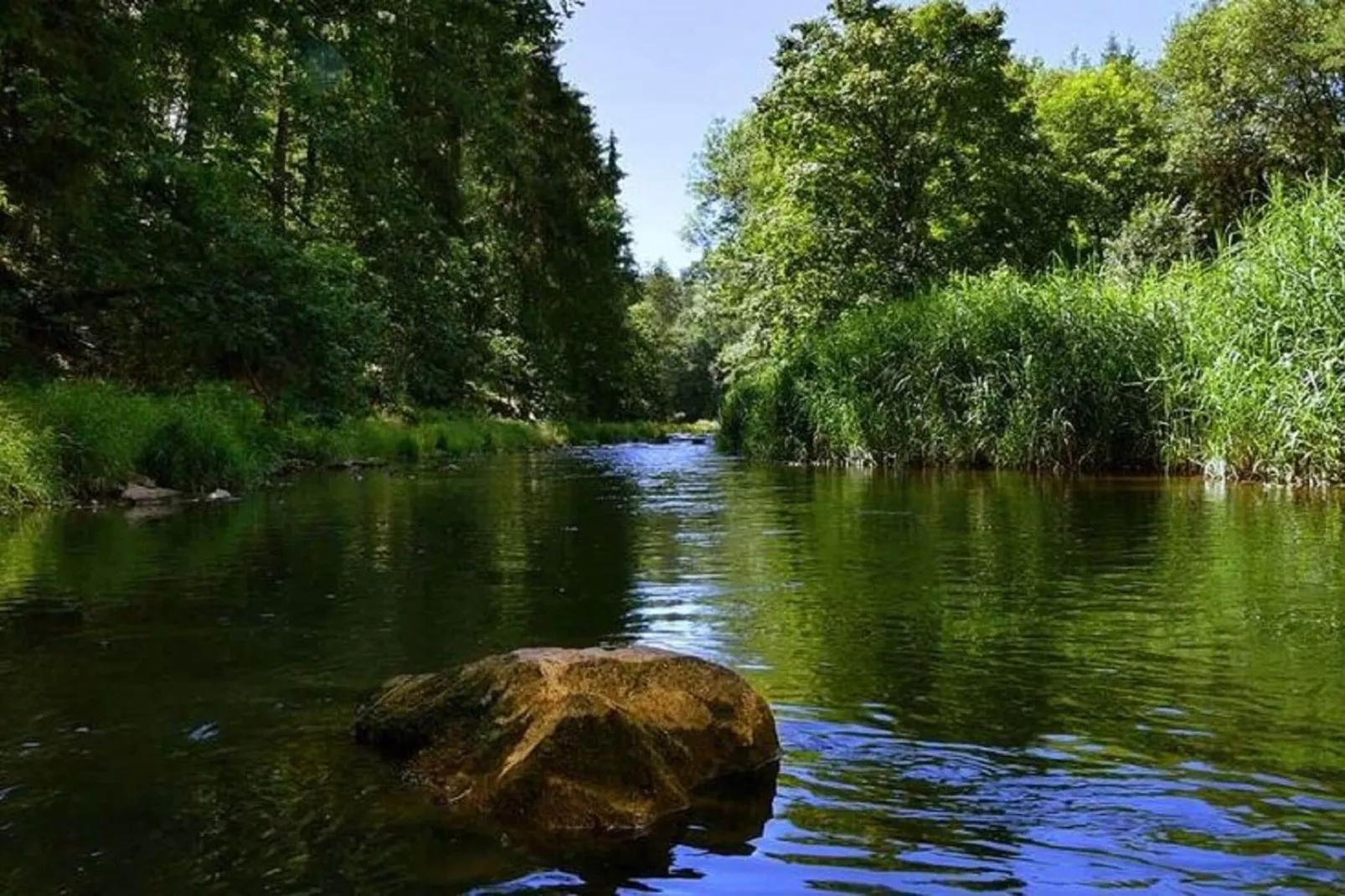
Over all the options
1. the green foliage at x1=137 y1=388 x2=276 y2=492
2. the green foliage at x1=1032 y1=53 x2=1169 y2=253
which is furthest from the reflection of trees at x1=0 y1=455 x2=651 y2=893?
the green foliage at x1=1032 y1=53 x2=1169 y2=253

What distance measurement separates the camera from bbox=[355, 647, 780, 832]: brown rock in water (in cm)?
346

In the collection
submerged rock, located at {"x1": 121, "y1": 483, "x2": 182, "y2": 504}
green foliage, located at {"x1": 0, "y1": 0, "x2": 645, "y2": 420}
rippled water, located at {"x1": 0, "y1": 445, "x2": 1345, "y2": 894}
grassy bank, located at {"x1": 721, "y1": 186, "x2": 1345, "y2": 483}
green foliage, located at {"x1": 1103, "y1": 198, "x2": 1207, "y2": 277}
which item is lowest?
rippled water, located at {"x1": 0, "y1": 445, "x2": 1345, "y2": 894}

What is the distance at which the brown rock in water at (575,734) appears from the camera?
3.46 meters

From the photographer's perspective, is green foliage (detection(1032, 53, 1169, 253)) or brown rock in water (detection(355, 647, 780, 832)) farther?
green foliage (detection(1032, 53, 1169, 253))

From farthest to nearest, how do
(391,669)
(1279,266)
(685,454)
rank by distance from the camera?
(685,454) < (1279,266) < (391,669)

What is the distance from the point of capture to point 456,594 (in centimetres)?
762

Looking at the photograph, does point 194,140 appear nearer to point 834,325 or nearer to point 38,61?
point 38,61

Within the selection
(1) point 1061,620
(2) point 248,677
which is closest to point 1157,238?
(1) point 1061,620

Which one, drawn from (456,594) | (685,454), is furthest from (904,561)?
(685,454)

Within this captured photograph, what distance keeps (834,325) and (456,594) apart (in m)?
19.3

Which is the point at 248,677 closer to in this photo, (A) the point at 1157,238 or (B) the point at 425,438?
(B) the point at 425,438

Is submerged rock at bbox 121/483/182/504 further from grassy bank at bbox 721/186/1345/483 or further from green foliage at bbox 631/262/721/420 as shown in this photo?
green foliage at bbox 631/262/721/420

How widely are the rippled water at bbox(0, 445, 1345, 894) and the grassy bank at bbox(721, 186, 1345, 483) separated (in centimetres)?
312

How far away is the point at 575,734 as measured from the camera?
139 inches
